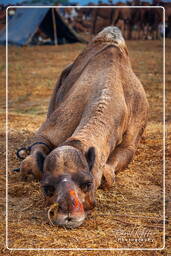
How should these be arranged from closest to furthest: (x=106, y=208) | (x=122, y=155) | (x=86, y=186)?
(x=86, y=186) < (x=106, y=208) < (x=122, y=155)

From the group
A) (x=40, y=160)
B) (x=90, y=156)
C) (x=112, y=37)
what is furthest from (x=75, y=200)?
(x=112, y=37)

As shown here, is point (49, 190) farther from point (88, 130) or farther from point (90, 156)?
point (88, 130)

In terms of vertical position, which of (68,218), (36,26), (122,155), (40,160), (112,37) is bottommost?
(36,26)

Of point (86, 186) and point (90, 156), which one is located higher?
point (90, 156)

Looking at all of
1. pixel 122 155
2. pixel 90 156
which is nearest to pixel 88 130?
pixel 90 156

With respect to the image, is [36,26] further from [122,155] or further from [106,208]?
[106,208]

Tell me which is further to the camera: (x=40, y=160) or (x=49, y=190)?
(x=40, y=160)

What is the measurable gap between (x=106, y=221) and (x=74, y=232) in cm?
51

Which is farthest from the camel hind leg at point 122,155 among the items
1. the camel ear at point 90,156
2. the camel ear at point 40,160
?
the camel ear at point 40,160

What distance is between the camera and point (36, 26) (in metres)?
25.2

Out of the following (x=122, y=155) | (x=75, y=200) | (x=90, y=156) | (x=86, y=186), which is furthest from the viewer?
(x=122, y=155)

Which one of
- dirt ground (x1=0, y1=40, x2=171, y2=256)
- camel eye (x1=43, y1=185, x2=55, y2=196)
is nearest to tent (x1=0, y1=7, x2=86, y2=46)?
dirt ground (x1=0, y1=40, x2=171, y2=256)

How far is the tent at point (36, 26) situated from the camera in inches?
1005

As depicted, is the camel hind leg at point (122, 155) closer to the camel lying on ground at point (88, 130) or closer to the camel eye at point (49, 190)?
the camel lying on ground at point (88, 130)
